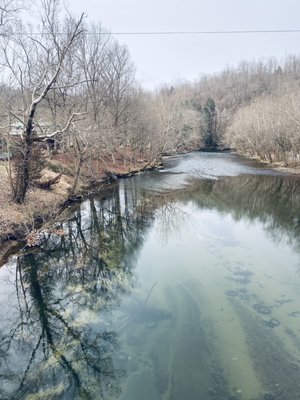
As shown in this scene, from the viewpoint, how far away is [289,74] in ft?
350

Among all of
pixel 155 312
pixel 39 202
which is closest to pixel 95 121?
pixel 39 202

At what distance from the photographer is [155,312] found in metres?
8.20

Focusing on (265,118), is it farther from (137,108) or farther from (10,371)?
(10,371)

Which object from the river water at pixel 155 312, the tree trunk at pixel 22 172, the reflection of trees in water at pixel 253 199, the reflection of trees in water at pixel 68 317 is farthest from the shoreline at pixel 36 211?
the reflection of trees in water at pixel 253 199

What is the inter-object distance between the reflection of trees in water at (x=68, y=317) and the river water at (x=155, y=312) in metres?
0.03

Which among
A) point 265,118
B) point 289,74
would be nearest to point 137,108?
point 265,118

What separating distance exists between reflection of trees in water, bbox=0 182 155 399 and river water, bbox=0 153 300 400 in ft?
0.10

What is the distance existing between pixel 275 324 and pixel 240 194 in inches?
628

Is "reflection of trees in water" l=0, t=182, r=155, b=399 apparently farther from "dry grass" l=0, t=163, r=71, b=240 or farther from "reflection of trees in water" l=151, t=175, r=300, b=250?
"reflection of trees in water" l=151, t=175, r=300, b=250

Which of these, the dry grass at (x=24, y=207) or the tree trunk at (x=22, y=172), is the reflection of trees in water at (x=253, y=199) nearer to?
the dry grass at (x=24, y=207)

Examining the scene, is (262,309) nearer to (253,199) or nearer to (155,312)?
(155,312)

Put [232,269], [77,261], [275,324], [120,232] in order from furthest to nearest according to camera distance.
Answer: [120,232], [77,261], [232,269], [275,324]

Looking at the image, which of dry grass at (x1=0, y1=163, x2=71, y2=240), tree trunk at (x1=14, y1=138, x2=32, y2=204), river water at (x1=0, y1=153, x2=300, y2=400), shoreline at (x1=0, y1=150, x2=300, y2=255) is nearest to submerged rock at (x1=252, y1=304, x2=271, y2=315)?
river water at (x1=0, y1=153, x2=300, y2=400)

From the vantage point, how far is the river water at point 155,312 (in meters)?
5.95
